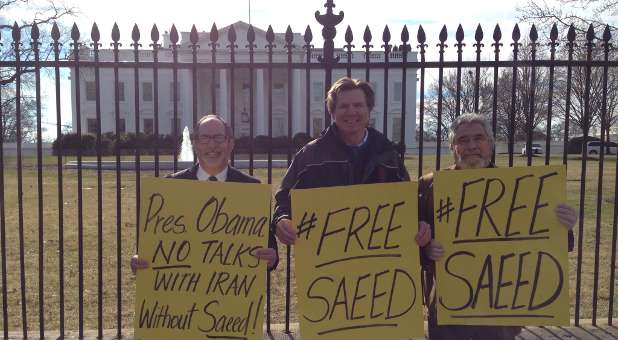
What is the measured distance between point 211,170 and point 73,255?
521 centimetres

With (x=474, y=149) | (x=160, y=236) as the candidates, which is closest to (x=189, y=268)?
(x=160, y=236)

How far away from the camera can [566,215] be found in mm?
2891

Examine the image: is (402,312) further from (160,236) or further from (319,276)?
(160,236)

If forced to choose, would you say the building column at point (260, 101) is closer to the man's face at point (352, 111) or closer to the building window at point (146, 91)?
the building window at point (146, 91)

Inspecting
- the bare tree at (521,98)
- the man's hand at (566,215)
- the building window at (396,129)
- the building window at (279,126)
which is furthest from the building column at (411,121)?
the man's hand at (566,215)

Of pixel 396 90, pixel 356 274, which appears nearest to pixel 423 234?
pixel 356 274

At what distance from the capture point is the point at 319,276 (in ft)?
9.70

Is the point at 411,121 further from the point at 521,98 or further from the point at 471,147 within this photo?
the point at 471,147

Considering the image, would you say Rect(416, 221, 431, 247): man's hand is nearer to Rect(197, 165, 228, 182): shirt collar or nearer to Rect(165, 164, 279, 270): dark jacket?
Rect(165, 164, 279, 270): dark jacket

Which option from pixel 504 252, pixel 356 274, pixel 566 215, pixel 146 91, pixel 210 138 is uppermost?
pixel 146 91

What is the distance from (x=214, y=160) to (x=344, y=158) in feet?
2.40

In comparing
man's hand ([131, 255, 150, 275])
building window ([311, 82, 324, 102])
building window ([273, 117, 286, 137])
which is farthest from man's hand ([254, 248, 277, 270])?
building window ([311, 82, 324, 102])

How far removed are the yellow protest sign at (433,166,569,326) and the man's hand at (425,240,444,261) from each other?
0.03 m

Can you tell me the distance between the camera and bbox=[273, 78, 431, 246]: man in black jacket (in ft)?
9.55
